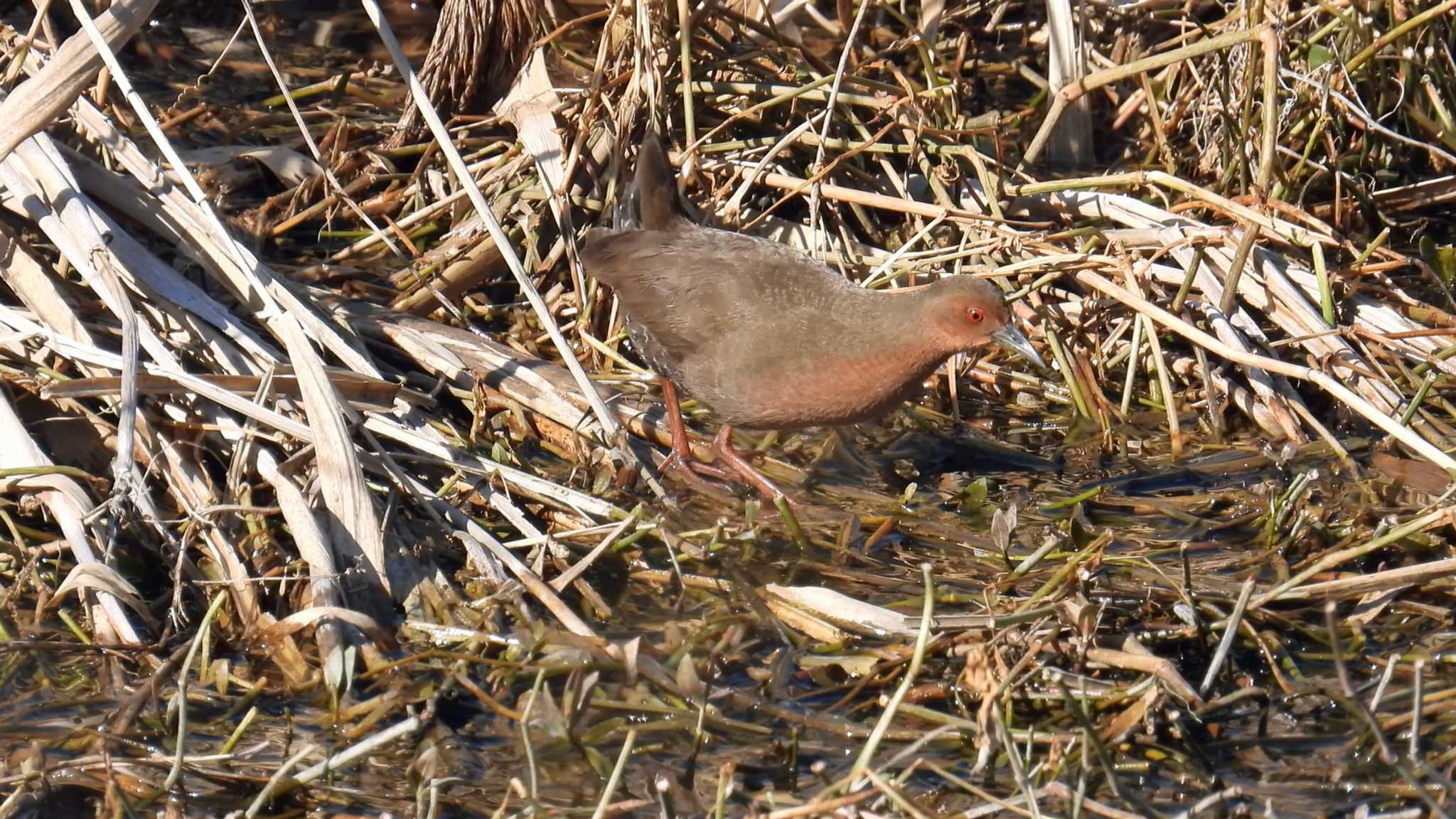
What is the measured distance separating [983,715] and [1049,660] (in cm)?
42

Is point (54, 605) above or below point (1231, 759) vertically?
above

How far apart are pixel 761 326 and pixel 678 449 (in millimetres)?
456

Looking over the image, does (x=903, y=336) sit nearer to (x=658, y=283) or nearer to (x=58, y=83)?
(x=658, y=283)

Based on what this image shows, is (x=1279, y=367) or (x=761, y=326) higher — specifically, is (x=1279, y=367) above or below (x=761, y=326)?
below

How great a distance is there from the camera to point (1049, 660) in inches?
131

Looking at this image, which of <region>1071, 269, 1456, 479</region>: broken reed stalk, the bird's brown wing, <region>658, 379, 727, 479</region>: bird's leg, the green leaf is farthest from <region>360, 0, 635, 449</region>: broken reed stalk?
the green leaf

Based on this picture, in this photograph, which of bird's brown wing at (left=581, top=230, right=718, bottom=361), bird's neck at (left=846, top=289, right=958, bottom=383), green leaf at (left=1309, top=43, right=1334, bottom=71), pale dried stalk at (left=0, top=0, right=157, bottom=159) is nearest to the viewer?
pale dried stalk at (left=0, top=0, right=157, bottom=159)

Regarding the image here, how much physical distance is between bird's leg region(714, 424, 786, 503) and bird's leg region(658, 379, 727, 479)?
56 millimetres

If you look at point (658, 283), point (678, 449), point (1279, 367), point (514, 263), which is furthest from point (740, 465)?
point (1279, 367)

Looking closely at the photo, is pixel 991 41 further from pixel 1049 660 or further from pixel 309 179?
pixel 1049 660

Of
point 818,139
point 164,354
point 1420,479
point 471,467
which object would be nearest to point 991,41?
point 818,139

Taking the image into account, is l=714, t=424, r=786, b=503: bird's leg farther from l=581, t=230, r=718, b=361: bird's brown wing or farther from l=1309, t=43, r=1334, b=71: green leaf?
l=1309, t=43, r=1334, b=71: green leaf

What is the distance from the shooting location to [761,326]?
14.8 feet

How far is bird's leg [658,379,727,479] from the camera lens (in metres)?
4.53
